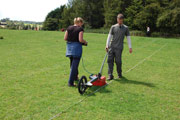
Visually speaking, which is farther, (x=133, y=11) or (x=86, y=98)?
(x=133, y=11)

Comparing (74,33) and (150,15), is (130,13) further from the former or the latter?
(74,33)

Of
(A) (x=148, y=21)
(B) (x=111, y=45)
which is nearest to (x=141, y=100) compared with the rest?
(B) (x=111, y=45)

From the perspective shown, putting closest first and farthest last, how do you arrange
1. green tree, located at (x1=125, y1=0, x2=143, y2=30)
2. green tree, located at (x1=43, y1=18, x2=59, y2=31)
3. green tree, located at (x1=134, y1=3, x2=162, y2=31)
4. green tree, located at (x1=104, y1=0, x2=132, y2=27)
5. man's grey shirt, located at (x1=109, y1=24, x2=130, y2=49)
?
man's grey shirt, located at (x1=109, y1=24, x2=130, y2=49) → green tree, located at (x1=134, y1=3, x2=162, y2=31) → green tree, located at (x1=125, y1=0, x2=143, y2=30) → green tree, located at (x1=104, y1=0, x2=132, y2=27) → green tree, located at (x1=43, y1=18, x2=59, y2=31)

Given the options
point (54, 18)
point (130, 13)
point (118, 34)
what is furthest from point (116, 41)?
point (54, 18)

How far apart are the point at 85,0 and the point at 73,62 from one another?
6624cm

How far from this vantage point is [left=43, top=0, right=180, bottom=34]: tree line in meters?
Answer: 43.6

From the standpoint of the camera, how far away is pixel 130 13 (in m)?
58.5

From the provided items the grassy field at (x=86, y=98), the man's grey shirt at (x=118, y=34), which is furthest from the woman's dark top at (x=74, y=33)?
the man's grey shirt at (x=118, y=34)

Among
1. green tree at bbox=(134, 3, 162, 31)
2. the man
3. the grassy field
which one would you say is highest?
green tree at bbox=(134, 3, 162, 31)

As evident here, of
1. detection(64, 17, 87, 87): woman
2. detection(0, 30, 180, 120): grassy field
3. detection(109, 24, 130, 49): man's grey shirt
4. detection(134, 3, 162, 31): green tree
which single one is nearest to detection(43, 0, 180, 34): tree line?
detection(134, 3, 162, 31): green tree

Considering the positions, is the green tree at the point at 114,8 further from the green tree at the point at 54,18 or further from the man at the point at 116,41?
the man at the point at 116,41

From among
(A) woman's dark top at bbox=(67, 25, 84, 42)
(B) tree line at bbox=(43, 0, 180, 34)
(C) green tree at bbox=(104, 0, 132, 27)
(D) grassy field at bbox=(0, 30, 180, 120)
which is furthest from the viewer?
(C) green tree at bbox=(104, 0, 132, 27)

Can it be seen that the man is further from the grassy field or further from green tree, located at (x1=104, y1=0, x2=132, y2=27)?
green tree, located at (x1=104, y1=0, x2=132, y2=27)

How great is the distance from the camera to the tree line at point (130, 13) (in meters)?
43.6
